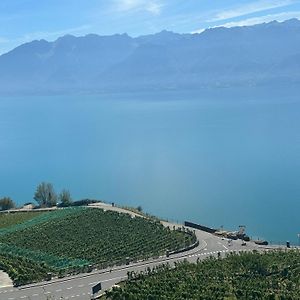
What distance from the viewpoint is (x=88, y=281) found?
24.0m

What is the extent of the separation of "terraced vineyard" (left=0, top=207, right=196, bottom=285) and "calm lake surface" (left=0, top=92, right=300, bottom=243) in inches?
510

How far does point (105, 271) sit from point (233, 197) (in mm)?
31200

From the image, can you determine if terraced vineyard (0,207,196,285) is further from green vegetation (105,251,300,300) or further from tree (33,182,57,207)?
tree (33,182,57,207)

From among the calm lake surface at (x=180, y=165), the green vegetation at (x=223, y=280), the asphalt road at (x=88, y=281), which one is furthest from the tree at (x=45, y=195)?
the green vegetation at (x=223, y=280)

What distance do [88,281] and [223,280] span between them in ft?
19.2

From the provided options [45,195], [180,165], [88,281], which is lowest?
[180,165]

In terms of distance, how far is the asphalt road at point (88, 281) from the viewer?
22.3 meters

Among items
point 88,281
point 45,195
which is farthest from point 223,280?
point 45,195

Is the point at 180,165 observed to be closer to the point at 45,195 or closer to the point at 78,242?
the point at 45,195

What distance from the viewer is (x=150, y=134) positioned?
10619 cm

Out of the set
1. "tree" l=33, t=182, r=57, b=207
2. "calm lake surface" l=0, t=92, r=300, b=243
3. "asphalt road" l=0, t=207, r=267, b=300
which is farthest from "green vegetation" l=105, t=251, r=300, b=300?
"tree" l=33, t=182, r=57, b=207

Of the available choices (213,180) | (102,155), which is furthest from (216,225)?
(102,155)

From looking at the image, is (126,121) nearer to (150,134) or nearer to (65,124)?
(65,124)

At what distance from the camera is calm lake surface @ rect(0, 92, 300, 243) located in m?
51.0
